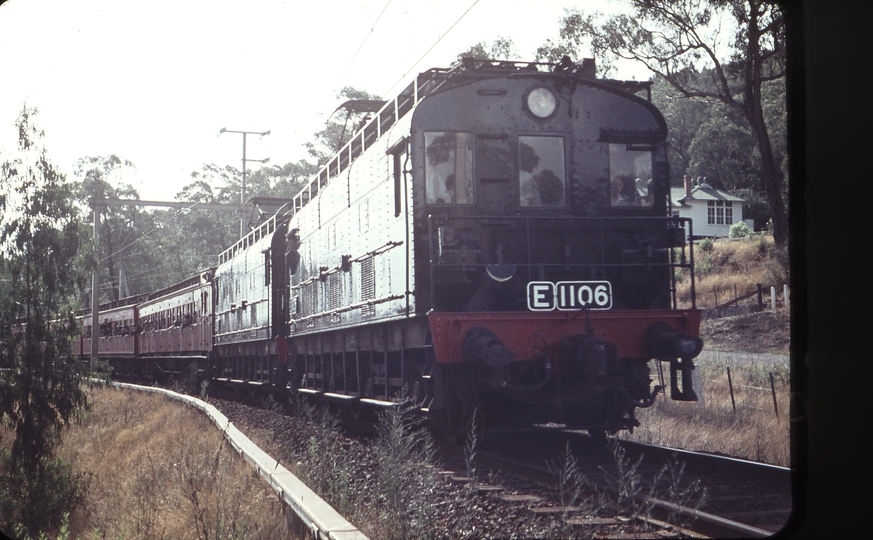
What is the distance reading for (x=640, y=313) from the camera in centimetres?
866

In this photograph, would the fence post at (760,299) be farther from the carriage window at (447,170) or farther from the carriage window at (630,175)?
the carriage window at (447,170)

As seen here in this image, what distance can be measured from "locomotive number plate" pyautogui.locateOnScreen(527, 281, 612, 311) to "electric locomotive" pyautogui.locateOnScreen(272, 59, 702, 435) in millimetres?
13

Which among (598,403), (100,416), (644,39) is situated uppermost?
(644,39)

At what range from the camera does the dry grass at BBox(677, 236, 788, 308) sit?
22156mm

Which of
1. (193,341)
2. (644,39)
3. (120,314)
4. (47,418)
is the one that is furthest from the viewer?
(120,314)

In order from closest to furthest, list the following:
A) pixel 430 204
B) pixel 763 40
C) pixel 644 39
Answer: pixel 430 204 → pixel 763 40 → pixel 644 39

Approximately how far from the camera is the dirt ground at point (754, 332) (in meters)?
21.9

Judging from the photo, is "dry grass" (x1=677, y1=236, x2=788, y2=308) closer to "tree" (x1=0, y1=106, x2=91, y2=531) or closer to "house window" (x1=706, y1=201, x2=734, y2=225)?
"house window" (x1=706, y1=201, x2=734, y2=225)

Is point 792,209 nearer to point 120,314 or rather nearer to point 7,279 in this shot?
point 7,279

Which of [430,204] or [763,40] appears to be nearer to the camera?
[430,204]

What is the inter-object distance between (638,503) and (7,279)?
34.8ft

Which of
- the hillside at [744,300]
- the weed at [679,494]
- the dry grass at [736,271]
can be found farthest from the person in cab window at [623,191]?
the dry grass at [736,271]

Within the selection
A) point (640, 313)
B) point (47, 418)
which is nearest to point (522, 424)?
point (640, 313)

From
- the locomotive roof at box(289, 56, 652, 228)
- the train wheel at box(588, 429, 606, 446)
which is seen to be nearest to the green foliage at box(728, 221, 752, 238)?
the locomotive roof at box(289, 56, 652, 228)
